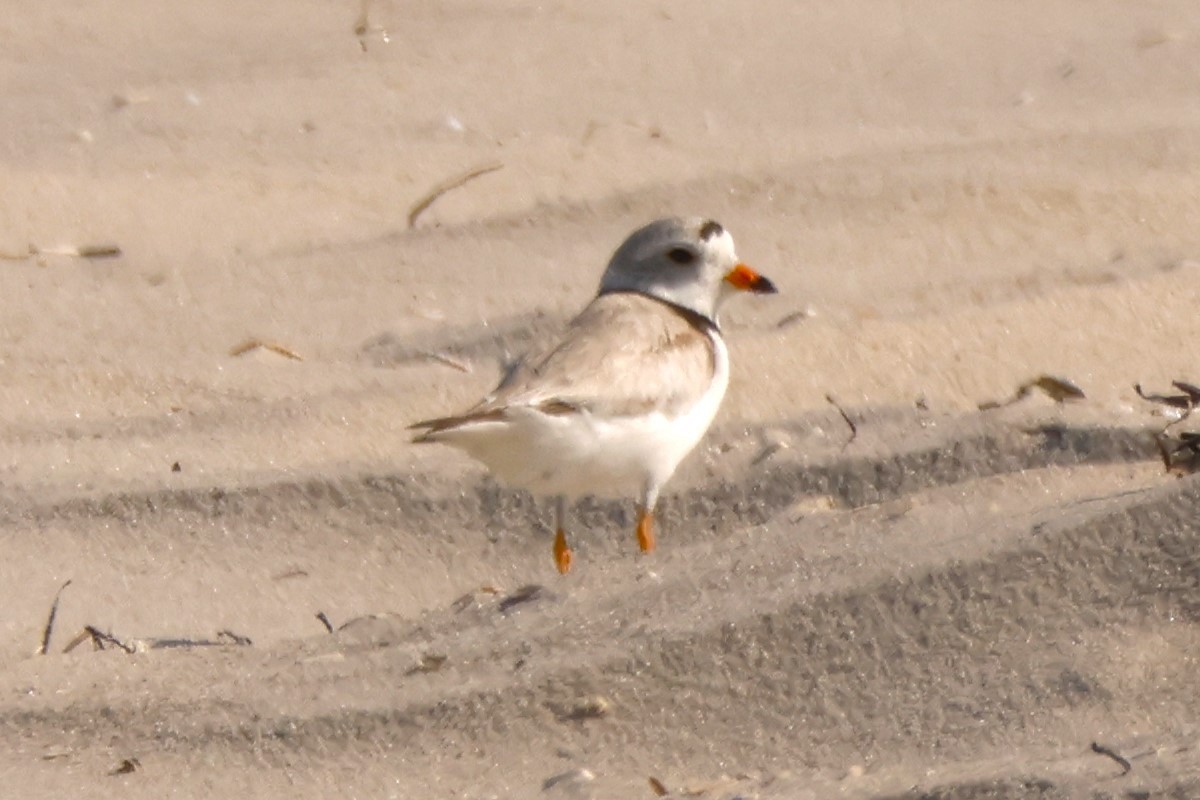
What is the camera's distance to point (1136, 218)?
5180 millimetres

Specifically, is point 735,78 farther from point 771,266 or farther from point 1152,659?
point 1152,659

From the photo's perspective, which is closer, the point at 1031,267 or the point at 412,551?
the point at 412,551

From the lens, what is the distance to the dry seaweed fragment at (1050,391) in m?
3.98

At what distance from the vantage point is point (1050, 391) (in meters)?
4.04

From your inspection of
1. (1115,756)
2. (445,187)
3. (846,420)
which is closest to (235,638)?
(846,420)

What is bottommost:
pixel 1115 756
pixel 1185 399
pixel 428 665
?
pixel 428 665

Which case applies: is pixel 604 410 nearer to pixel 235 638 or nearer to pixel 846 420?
pixel 846 420

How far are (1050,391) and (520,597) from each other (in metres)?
1.35

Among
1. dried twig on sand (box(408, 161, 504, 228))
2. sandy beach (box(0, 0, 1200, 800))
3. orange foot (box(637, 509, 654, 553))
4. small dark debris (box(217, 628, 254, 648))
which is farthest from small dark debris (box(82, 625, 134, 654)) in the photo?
dried twig on sand (box(408, 161, 504, 228))

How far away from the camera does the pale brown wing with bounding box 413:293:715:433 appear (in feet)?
12.6

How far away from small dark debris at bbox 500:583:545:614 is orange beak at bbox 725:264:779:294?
147 centimetres

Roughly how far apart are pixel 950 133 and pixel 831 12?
30.8 inches

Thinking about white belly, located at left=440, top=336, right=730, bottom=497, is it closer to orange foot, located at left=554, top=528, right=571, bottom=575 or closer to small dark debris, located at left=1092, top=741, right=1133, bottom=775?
orange foot, located at left=554, top=528, right=571, bottom=575

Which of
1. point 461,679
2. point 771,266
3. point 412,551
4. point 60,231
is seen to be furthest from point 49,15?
point 461,679
